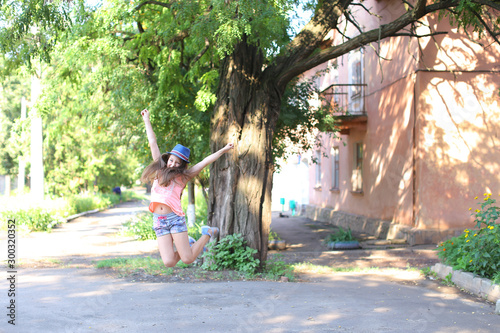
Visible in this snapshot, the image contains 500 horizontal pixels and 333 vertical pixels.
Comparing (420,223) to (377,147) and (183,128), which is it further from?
(183,128)

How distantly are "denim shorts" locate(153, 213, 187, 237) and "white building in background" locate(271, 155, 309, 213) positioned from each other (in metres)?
24.2

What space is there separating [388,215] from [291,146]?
4.19m

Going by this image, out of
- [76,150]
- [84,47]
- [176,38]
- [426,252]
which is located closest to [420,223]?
[426,252]

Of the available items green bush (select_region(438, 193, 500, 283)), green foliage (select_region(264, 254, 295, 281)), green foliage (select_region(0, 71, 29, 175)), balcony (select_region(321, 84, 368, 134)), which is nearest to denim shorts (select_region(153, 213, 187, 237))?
green foliage (select_region(264, 254, 295, 281))

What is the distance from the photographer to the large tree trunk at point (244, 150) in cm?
888

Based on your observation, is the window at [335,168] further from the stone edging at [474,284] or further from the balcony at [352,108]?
the stone edging at [474,284]

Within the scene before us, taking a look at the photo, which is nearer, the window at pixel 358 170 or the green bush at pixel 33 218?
the green bush at pixel 33 218

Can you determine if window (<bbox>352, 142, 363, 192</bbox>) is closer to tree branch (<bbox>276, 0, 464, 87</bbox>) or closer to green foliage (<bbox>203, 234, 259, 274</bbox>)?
tree branch (<bbox>276, 0, 464, 87</bbox>)

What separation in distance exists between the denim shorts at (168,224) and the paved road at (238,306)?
1.01 metres

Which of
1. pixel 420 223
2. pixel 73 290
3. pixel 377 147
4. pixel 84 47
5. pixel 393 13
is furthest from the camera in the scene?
pixel 377 147

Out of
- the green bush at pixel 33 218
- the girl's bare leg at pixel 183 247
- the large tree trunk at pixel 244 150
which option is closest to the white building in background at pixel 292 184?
the green bush at pixel 33 218

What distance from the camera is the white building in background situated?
30.6m

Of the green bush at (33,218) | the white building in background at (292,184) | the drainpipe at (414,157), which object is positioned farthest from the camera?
the white building in background at (292,184)

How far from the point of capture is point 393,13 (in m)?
16.3
